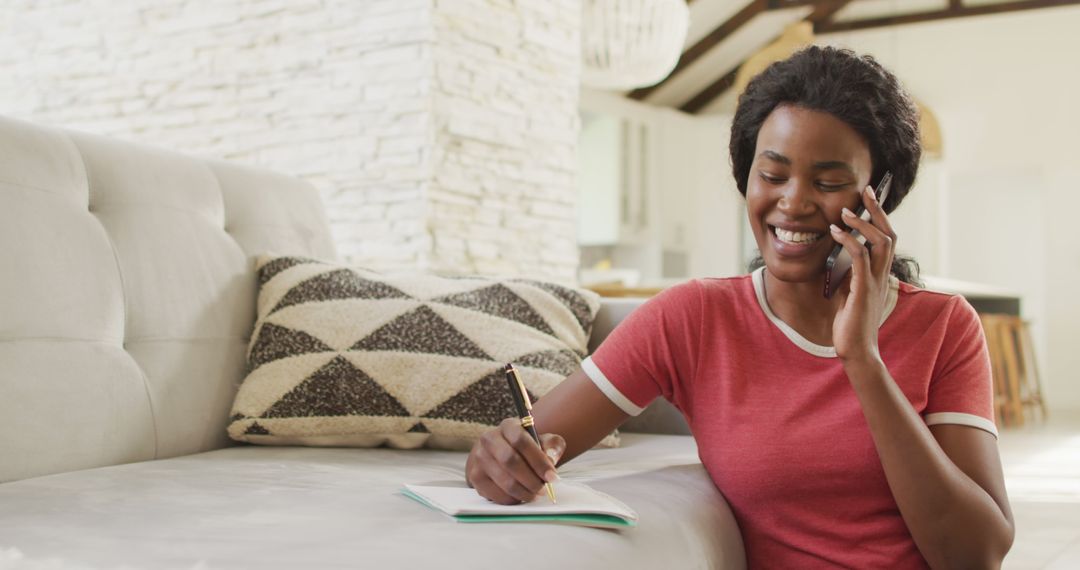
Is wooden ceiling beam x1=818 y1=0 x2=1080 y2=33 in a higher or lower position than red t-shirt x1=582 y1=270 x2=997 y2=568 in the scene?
higher

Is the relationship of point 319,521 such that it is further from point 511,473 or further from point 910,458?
point 910,458

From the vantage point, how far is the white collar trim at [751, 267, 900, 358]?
1.27m

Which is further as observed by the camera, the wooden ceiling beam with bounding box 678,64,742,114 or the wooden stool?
the wooden ceiling beam with bounding box 678,64,742,114

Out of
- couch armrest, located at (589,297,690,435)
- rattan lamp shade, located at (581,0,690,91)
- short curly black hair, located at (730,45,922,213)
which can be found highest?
rattan lamp shade, located at (581,0,690,91)

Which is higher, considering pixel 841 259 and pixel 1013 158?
pixel 1013 158

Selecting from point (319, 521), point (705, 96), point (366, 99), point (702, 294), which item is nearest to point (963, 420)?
point (702, 294)

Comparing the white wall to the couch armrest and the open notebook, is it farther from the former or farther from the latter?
the open notebook

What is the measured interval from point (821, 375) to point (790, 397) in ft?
0.15

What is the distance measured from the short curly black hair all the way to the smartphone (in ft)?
0.16

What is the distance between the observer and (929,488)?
1115 mm

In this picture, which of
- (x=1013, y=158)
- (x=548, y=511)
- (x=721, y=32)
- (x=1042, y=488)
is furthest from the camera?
(x=721, y=32)

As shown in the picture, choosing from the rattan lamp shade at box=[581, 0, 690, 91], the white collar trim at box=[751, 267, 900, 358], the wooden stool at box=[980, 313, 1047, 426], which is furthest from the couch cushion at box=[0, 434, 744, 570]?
the wooden stool at box=[980, 313, 1047, 426]

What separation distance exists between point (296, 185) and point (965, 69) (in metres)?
7.76

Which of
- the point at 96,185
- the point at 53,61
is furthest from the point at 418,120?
the point at 96,185
